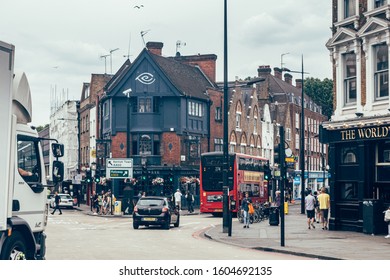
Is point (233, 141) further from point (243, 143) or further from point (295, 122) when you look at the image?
point (295, 122)

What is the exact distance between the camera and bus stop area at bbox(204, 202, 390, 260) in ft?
57.3

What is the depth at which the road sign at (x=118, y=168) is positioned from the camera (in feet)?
146

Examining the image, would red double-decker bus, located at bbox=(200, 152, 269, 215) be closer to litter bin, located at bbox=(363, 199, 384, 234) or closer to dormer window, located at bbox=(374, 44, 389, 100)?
litter bin, located at bbox=(363, 199, 384, 234)

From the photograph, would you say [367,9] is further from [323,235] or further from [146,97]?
[146,97]

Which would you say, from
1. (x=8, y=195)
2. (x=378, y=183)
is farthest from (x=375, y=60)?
(x=8, y=195)

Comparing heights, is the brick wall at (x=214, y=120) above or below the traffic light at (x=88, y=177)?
above

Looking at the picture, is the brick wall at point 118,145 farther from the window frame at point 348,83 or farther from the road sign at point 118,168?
the window frame at point 348,83

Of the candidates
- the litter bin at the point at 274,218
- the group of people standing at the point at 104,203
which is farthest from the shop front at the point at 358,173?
the group of people standing at the point at 104,203

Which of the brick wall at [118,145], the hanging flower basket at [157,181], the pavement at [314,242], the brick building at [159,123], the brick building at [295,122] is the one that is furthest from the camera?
the brick wall at [118,145]

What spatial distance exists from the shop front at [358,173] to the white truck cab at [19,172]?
45.6 feet

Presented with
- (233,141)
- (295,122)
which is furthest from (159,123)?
(295,122)

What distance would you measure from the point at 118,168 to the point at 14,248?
33250 millimetres

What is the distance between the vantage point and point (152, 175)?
54.0 meters

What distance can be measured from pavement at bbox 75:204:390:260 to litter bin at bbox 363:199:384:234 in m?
0.33
